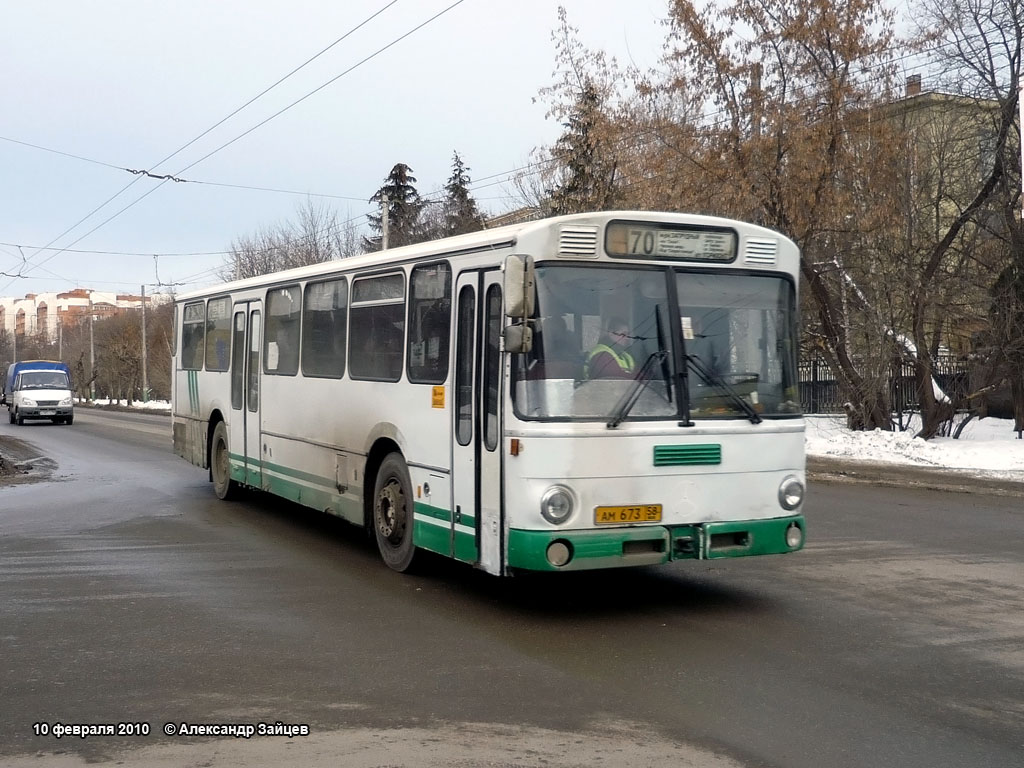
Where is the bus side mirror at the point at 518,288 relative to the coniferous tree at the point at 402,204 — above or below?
below

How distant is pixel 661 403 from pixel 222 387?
26.6 ft

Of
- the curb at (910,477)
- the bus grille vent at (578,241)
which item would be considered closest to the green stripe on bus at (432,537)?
the bus grille vent at (578,241)

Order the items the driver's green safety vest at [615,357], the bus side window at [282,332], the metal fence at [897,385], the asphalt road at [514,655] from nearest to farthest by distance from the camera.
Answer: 1. the asphalt road at [514,655]
2. the driver's green safety vest at [615,357]
3. the bus side window at [282,332]
4. the metal fence at [897,385]

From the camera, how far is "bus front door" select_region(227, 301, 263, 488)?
12.9 m

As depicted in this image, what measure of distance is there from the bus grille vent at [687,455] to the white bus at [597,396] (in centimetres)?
1

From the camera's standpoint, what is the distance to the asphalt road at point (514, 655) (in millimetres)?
5098

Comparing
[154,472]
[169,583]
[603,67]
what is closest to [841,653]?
[169,583]

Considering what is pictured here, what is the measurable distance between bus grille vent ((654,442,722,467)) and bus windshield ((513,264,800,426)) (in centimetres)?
21

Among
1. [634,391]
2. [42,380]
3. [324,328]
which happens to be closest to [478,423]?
[634,391]

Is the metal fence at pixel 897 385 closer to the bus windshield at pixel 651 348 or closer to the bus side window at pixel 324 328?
the bus side window at pixel 324 328

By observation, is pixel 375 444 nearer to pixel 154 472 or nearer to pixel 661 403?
pixel 661 403

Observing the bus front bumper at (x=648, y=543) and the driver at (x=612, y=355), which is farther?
the driver at (x=612, y=355)

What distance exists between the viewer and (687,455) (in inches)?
295

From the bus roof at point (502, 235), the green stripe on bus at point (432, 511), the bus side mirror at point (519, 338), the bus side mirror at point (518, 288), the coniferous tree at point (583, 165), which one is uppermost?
the coniferous tree at point (583, 165)
